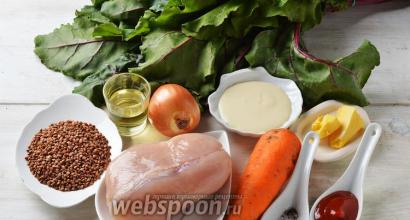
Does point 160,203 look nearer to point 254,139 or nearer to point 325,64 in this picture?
point 254,139

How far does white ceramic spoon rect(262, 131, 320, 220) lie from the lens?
1113 millimetres

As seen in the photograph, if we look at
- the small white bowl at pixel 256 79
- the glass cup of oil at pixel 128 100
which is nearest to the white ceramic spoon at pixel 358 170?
the small white bowl at pixel 256 79

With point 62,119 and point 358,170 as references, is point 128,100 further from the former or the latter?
point 358,170

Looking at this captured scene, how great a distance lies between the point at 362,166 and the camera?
1.17 meters

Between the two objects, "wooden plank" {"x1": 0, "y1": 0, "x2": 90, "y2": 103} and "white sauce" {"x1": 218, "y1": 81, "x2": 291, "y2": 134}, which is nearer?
"white sauce" {"x1": 218, "y1": 81, "x2": 291, "y2": 134}

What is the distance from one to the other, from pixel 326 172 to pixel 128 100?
484 millimetres

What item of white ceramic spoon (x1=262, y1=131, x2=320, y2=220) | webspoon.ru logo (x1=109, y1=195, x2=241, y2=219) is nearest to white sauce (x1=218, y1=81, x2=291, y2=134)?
white ceramic spoon (x1=262, y1=131, x2=320, y2=220)

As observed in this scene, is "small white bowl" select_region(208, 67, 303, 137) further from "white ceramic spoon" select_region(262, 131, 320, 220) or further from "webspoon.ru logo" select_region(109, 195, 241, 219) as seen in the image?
"webspoon.ru logo" select_region(109, 195, 241, 219)

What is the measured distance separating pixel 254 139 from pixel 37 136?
0.49 metres

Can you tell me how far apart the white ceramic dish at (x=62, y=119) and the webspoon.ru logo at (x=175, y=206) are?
12 cm

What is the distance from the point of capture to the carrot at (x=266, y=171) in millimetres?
1105

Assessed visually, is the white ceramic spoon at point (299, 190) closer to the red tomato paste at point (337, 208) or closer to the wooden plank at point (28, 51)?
the red tomato paste at point (337, 208)

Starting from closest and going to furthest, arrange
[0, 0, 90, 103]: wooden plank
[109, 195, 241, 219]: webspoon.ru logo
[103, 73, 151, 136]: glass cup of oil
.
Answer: [109, 195, 241, 219]: webspoon.ru logo, [103, 73, 151, 136]: glass cup of oil, [0, 0, 90, 103]: wooden plank

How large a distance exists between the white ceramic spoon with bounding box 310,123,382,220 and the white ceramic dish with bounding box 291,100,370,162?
2.3 inches
